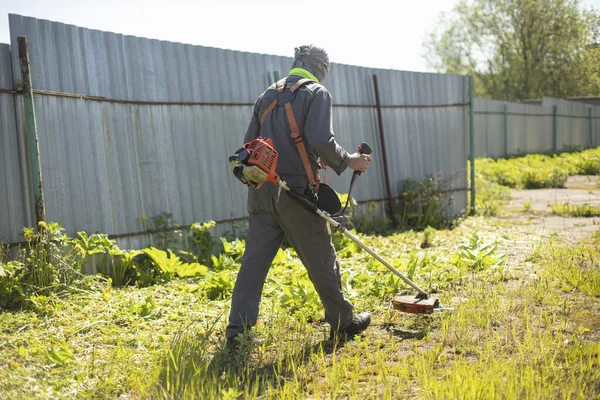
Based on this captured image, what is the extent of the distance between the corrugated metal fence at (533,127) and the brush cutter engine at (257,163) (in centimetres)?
1837

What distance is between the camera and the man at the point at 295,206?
429 cm

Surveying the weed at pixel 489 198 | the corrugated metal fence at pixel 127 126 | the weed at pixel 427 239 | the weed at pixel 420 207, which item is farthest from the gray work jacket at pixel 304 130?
the weed at pixel 489 198

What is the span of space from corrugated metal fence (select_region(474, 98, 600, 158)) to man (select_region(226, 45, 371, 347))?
17919mm

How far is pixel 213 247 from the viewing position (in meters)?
7.50

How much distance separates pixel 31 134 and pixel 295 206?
9.37 ft

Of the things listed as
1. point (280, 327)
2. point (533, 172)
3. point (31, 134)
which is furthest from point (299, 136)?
point (533, 172)

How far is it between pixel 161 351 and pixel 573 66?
133 ft

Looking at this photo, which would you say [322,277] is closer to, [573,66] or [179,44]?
[179,44]

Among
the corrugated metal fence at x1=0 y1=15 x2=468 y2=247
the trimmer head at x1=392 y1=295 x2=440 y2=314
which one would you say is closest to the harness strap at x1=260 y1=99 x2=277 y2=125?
the trimmer head at x1=392 y1=295 x2=440 y2=314

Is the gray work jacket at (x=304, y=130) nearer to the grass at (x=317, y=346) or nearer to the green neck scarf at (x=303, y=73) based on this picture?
the green neck scarf at (x=303, y=73)

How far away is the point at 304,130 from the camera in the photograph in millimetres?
4328

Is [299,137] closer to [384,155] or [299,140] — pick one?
[299,140]

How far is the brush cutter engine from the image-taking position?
13.1ft

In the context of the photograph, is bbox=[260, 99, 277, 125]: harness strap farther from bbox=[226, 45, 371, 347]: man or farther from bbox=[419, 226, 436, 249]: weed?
bbox=[419, 226, 436, 249]: weed
